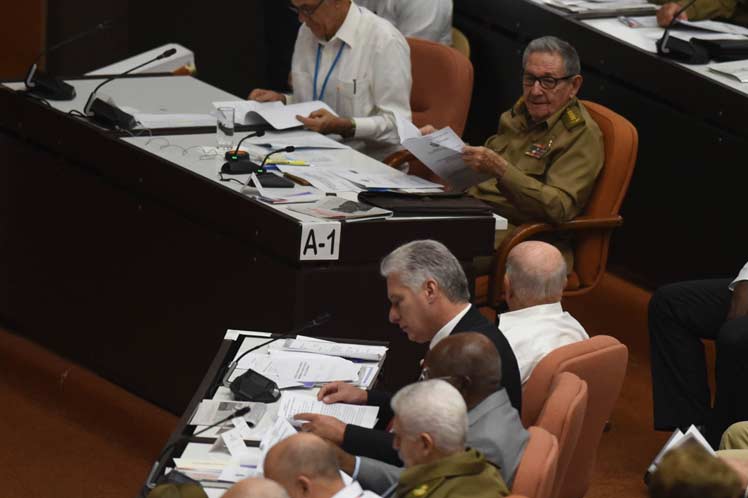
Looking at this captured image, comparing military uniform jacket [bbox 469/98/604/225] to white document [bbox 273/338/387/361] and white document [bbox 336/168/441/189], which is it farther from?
white document [bbox 273/338/387/361]

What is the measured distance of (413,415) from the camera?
3.00 m

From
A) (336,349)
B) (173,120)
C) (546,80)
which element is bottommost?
(336,349)

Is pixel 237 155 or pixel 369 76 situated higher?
pixel 369 76

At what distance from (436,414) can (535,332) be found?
97cm

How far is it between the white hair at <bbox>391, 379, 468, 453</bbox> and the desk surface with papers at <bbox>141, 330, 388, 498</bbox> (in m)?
0.40

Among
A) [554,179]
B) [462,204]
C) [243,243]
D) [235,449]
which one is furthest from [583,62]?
[235,449]

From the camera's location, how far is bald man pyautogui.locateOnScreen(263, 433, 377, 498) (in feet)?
9.46

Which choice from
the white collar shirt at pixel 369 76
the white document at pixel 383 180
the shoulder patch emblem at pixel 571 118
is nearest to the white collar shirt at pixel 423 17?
the white collar shirt at pixel 369 76

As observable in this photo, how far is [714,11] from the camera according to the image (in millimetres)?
6328

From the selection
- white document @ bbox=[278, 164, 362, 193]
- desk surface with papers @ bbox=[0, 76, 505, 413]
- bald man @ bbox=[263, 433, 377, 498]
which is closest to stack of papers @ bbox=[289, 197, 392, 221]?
desk surface with papers @ bbox=[0, 76, 505, 413]

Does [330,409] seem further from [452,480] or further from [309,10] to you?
[309,10]

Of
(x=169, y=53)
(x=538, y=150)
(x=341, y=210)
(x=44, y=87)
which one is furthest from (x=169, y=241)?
(x=169, y=53)

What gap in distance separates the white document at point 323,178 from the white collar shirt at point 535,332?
103cm

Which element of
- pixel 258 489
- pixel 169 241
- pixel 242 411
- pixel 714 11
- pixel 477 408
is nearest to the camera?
pixel 258 489
